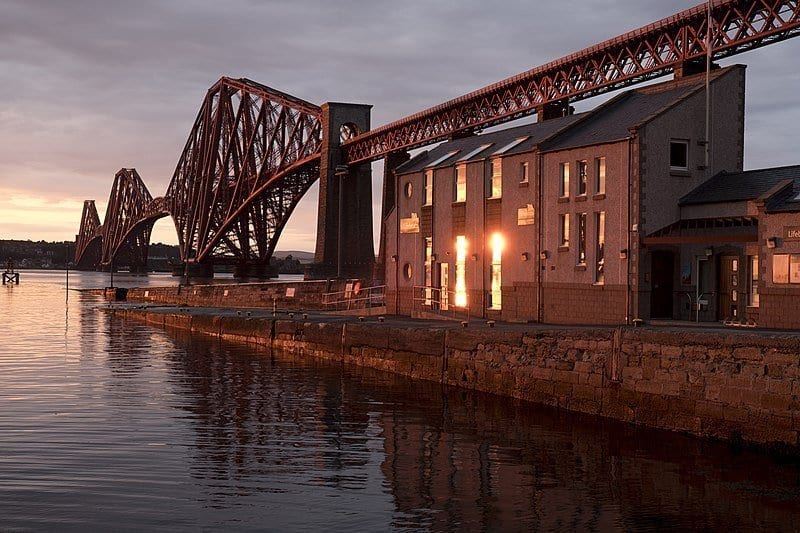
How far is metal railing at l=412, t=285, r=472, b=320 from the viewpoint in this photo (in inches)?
1699

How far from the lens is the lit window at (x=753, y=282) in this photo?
30.8 meters

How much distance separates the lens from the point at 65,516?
14906mm

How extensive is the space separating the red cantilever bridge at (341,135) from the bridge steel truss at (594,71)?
0.33ft

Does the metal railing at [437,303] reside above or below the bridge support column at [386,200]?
below

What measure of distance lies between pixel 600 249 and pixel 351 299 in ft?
77.4

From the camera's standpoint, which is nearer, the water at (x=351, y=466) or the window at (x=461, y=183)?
the water at (x=351, y=466)

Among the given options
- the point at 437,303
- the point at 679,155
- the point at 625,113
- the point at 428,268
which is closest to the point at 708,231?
the point at 679,155

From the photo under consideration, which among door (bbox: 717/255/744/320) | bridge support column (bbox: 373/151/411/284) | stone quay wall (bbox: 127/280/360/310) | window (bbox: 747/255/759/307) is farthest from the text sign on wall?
bridge support column (bbox: 373/151/411/284)

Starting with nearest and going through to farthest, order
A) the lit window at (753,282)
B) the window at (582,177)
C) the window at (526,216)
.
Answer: the lit window at (753,282) → the window at (582,177) → the window at (526,216)

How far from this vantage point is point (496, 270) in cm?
4166

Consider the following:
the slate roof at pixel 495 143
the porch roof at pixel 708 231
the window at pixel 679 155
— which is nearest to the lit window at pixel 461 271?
the slate roof at pixel 495 143

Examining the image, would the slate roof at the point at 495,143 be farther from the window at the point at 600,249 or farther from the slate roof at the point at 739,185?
the slate roof at the point at 739,185

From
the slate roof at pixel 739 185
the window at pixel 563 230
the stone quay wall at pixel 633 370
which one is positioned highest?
the slate roof at pixel 739 185

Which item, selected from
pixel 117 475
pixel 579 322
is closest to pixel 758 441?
pixel 117 475
